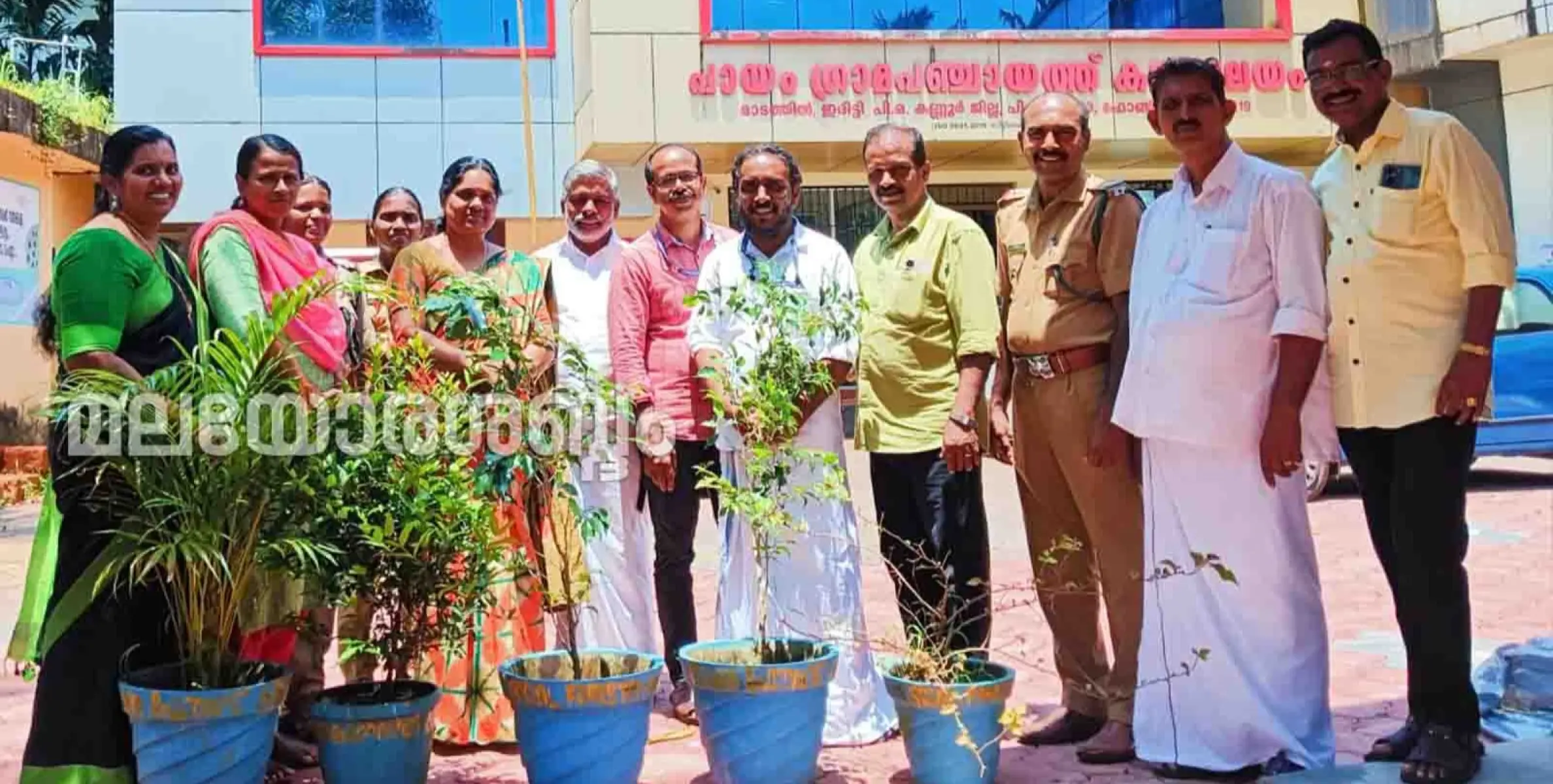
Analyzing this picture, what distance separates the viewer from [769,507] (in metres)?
3.06

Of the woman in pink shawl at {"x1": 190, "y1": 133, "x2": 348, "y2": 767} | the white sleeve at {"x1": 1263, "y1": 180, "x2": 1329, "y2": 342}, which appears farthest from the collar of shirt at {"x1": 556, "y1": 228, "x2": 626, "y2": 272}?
the white sleeve at {"x1": 1263, "y1": 180, "x2": 1329, "y2": 342}

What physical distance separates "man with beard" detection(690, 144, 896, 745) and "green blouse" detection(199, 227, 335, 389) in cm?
116

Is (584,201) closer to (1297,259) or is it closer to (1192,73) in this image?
(1192,73)

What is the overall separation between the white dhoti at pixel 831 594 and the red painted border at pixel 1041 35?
37.4 feet

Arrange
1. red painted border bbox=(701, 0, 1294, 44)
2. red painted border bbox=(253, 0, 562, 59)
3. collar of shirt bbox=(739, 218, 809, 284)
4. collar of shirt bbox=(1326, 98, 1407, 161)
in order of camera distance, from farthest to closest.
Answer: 1. red painted border bbox=(253, 0, 562, 59)
2. red painted border bbox=(701, 0, 1294, 44)
3. collar of shirt bbox=(739, 218, 809, 284)
4. collar of shirt bbox=(1326, 98, 1407, 161)

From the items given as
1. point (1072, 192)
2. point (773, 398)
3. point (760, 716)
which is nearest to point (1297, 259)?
point (1072, 192)

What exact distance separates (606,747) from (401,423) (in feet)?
2.96

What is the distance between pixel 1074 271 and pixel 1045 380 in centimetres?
31

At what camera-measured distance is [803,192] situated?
16.2m

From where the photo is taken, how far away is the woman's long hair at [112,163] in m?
2.96

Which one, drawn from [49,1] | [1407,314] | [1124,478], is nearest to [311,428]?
[1124,478]

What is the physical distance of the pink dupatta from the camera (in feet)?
10.6

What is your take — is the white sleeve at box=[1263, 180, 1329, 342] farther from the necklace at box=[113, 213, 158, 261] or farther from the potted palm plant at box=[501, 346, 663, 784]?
the necklace at box=[113, 213, 158, 261]

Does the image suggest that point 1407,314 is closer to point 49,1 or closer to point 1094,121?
point 1094,121
